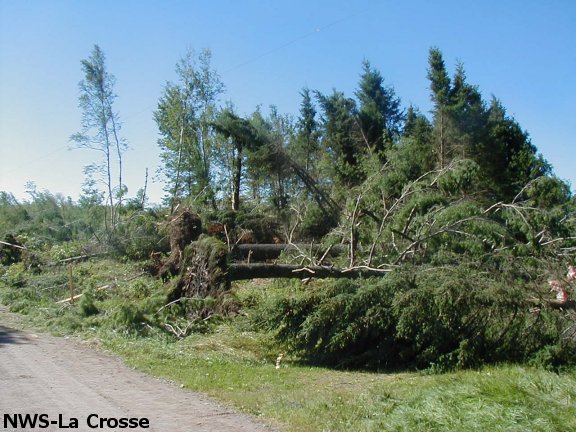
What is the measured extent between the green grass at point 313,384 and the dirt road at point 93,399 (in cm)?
38

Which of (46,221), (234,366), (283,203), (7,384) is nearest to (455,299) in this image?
(234,366)

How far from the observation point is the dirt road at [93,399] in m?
5.93

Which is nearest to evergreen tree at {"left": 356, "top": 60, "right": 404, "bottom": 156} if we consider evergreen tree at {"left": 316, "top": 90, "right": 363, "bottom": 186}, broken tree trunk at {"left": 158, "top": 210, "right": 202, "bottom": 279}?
evergreen tree at {"left": 316, "top": 90, "right": 363, "bottom": 186}

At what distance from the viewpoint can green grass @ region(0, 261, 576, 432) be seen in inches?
229

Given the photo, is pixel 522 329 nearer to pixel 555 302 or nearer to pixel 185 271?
pixel 555 302

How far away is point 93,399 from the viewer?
22.5ft

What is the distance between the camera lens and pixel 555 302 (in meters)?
9.44

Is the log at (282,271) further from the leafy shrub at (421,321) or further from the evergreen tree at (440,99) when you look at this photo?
the evergreen tree at (440,99)

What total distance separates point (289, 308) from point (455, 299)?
2.63 meters

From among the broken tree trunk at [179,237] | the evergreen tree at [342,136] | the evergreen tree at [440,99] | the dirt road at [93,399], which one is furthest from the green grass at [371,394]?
the evergreen tree at [342,136]

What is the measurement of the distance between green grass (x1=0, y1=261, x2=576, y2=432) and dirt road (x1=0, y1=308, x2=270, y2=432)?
38cm

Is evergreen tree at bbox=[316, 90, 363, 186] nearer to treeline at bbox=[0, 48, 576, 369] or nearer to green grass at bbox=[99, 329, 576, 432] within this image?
Answer: treeline at bbox=[0, 48, 576, 369]

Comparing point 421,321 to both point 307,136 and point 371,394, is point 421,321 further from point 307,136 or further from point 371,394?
point 307,136

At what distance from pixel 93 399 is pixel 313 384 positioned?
120 inches
